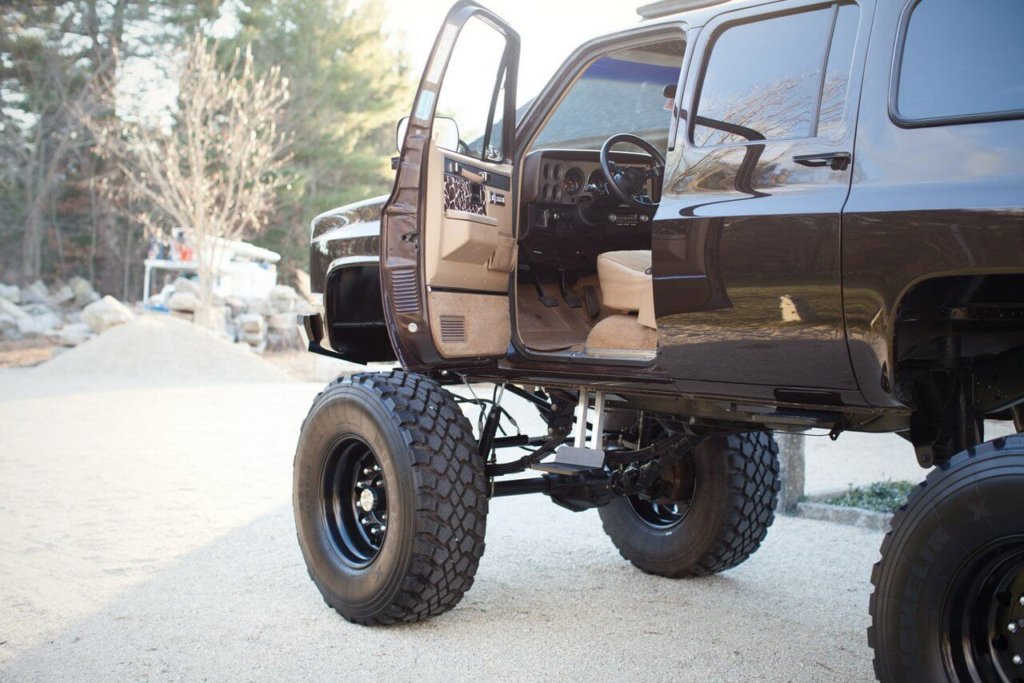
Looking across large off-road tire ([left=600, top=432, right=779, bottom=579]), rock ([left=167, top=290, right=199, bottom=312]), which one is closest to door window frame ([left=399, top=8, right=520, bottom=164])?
large off-road tire ([left=600, top=432, right=779, bottom=579])

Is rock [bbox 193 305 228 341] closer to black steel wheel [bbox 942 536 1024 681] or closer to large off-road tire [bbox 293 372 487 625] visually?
large off-road tire [bbox 293 372 487 625]

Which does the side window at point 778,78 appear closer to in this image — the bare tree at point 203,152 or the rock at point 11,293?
the bare tree at point 203,152

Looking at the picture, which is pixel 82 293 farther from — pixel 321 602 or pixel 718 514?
pixel 718 514

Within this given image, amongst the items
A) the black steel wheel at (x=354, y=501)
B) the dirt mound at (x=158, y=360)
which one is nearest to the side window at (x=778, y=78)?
the black steel wheel at (x=354, y=501)

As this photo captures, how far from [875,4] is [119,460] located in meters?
7.26

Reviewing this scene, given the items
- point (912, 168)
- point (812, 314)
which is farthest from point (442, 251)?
point (912, 168)

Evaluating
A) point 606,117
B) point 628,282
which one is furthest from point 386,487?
point 606,117

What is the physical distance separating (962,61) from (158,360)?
587 inches

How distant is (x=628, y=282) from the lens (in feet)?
13.3

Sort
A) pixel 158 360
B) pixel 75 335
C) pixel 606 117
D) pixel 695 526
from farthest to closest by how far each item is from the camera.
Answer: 1. pixel 75 335
2. pixel 158 360
3. pixel 606 117
4. pixel 695 526

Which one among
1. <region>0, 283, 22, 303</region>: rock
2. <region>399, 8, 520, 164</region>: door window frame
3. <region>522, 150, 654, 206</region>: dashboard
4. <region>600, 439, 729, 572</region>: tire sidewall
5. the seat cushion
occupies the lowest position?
<region>600, 439, 729, 572</region>: tire sidewall

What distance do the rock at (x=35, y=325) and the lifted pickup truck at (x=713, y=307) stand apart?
19.6 metres

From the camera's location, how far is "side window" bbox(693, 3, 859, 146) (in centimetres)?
312

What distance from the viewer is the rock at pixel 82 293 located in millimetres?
30453
